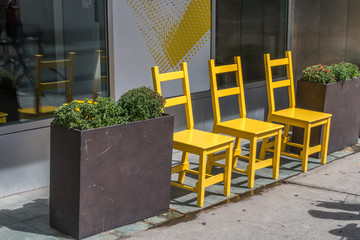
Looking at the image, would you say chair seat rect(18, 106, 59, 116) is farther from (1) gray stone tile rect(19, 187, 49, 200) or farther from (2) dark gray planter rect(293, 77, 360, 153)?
(2) dark gray planter rect(293, 77, 360, 153)

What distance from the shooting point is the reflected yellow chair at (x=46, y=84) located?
5.44 meters

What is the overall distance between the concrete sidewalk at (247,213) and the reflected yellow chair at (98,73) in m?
1.23

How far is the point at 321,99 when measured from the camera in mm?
6559

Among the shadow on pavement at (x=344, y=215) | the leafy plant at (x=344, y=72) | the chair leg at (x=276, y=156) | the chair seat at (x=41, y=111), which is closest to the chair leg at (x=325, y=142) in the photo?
the leafy plant at (x=344, y=72)

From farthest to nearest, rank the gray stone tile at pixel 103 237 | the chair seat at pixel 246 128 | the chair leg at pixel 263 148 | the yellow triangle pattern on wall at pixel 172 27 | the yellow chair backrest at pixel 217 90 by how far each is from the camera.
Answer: the chair leg at pixel 263 148 < the yellow triangle pattern on wall at pixel 172 27 < the yellow chair backrest at pixel 217 90 < the chair seat at pixel 246 128 < the gray stone tile at pixel 103 237

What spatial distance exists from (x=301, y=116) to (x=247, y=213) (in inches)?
68.6

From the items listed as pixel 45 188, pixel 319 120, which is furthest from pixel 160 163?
pixel 319 120

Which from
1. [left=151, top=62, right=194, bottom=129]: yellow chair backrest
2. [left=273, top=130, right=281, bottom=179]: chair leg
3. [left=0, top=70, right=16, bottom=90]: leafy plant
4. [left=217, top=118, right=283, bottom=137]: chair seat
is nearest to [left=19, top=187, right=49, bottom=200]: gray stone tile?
[left=0, top=70, right=16, bottom=90]: leafy plant

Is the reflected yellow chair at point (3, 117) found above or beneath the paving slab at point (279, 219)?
above

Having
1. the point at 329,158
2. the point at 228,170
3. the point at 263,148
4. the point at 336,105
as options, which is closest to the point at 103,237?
the point at 228,170

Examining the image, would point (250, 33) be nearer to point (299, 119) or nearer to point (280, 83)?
point (280, 83)

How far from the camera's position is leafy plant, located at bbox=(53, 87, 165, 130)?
4.22 metres

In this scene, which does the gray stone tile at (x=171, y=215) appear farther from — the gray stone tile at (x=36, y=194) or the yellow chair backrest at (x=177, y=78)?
the gray stone tile at (x=36, y=194)

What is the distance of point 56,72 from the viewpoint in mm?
5605
